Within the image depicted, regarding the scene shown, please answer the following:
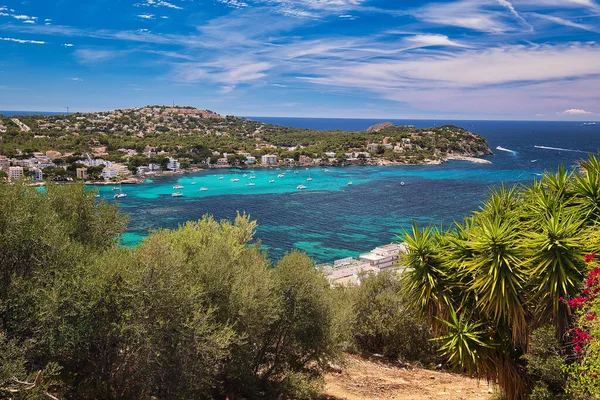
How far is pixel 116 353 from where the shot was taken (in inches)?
276

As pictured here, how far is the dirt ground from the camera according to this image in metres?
9.51

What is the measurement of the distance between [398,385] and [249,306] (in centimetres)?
491

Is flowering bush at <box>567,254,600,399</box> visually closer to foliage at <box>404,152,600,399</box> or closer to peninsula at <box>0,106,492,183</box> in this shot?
foliage at <box>404,152,600,399</box>

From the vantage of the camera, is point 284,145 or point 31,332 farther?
point 284,145

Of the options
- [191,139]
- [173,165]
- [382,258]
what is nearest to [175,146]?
[191,139]

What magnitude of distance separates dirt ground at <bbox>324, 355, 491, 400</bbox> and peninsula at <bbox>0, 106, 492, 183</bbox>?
57519mm

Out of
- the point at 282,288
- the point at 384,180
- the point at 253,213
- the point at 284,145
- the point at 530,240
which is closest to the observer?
the point at 530,240

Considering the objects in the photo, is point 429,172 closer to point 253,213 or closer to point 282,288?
point 253,213

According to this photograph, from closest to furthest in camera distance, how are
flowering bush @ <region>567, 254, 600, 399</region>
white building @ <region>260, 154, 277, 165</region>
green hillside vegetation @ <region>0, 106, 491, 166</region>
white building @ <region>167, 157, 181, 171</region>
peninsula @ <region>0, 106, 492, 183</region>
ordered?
flowering bush @ <region>567, 254, 600, 399</region> < peninsula @ <region>0, 106, 492, 183</region> < green hillside vegetation @ <region>0, 106, 491, 166</region> < white building @ <region>167, 157, 181, 171</region> < white building @ <region>260, 154, 277, 165</region>

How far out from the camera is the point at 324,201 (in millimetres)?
57719

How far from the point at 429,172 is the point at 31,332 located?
85.2 metres

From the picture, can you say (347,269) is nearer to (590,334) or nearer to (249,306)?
(249,306)

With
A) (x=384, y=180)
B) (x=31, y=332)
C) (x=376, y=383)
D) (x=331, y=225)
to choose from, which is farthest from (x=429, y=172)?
(x=31, y=332)

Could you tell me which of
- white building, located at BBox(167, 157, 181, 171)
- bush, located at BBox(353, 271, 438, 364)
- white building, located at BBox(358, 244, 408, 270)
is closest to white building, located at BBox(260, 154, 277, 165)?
white building, located at BBox(167, 157, 181, 171)
